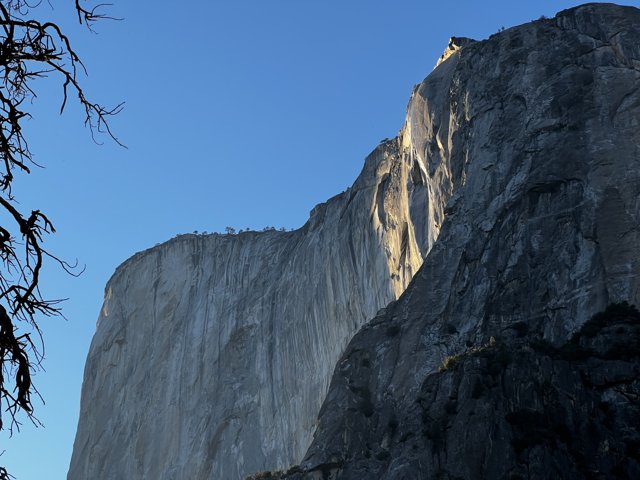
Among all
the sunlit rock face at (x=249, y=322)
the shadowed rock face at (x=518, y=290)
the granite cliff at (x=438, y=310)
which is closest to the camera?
the shadowed rock face at (x=518, y=290)

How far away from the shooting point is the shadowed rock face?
35.3 m

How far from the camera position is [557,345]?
40.3 meters

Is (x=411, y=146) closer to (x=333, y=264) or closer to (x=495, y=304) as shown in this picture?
(x=333, y=264)

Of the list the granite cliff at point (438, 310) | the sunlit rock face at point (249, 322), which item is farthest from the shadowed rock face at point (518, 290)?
the sunlit rock face at point (249, 322)

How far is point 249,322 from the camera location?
70938mm

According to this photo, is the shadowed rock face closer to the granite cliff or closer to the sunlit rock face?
the granite cliff

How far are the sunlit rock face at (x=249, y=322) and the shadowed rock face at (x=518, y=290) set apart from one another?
3.67 meters

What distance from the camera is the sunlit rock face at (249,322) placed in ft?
192

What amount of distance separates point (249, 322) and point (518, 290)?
29.9m

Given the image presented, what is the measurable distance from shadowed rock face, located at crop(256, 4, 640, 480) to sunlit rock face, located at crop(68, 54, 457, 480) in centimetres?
367

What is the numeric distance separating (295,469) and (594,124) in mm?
18991

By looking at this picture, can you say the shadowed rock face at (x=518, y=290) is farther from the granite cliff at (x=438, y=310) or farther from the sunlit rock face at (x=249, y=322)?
the sunlit rock face at (x=249, y=322)

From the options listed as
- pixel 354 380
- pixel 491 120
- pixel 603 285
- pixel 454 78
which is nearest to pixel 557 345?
pixel 603 285

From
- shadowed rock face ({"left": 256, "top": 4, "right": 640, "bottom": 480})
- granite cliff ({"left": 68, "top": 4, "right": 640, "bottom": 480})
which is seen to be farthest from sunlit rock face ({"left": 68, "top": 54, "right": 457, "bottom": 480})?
shadowed rock face ({"left": 256, "top": 4, "right": 640, "bottom": 480})
